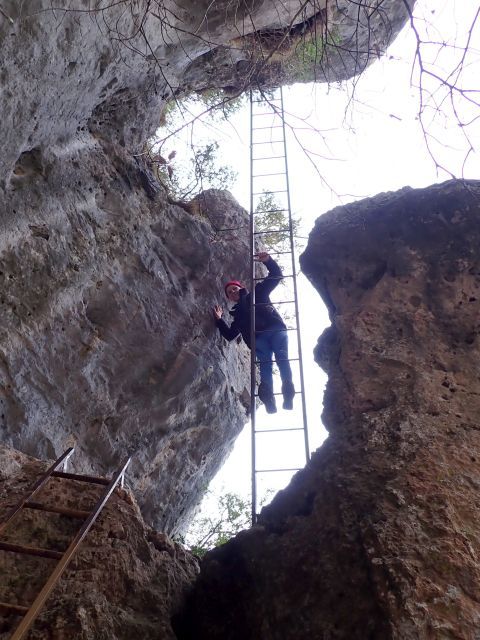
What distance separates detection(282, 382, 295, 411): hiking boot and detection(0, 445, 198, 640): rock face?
2.80 m

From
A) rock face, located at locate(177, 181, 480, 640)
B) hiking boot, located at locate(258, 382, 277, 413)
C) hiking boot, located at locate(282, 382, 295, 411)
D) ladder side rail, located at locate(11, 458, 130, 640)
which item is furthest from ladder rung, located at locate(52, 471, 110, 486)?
hiking boot, located at locate(258, 382, 277, 413)

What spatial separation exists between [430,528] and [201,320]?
533 centimetres

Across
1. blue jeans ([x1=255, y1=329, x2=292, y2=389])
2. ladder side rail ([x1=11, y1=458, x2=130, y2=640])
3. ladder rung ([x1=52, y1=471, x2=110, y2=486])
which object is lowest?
ladder side rail ([x1=11, y1=458, x2=130, y2=640])

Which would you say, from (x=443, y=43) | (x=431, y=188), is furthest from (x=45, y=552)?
(x=431, y=188)

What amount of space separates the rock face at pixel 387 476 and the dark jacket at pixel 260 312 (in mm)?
1446

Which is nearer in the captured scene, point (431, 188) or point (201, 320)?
point (431, 188)

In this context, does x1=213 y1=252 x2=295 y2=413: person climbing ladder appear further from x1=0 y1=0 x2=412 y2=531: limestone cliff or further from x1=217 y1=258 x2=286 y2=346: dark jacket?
x1=0 y1=0 x2=412 y2=531: limestone cliff

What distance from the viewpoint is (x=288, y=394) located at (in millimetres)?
6867

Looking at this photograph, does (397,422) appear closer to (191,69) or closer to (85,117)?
(85,117)

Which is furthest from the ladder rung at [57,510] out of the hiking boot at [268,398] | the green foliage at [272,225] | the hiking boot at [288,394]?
the green foliage at [272,225]

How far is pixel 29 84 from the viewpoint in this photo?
15.8 feet

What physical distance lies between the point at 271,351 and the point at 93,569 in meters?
4.33

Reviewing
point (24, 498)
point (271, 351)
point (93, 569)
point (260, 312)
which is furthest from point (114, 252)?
point (93, 569)

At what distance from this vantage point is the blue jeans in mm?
6988
